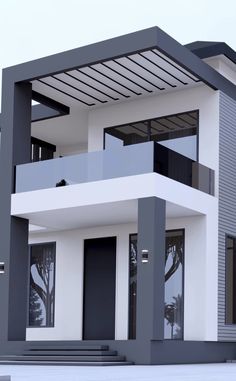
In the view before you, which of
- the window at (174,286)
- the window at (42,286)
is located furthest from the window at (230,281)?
the window at (42,286)

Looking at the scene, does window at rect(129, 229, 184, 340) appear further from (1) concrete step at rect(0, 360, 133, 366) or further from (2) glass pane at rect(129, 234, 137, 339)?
(1) concrete step at rect(0, 360, 133, 366)

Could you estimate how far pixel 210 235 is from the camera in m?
18.4

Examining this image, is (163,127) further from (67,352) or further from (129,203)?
(67,352)

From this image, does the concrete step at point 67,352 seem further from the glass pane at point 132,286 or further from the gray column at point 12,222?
the glass pane at point 132,286

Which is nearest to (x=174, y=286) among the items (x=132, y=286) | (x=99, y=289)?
(x=132, y=286)

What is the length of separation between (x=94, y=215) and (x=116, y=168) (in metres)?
1.77

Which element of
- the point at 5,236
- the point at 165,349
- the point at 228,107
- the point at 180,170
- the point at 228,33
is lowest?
the point at 165,349

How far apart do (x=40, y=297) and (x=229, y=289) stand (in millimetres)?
5640

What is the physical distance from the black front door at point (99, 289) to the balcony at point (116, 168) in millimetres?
2683

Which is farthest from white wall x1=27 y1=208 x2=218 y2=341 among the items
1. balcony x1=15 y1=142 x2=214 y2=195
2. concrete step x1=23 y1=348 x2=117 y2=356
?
concrete step x1=23 y1=348 x2=117 y2=356

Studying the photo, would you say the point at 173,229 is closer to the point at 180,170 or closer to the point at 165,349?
the point at 180,170

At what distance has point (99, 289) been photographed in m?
20.2

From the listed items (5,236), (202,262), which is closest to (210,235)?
(202,262)

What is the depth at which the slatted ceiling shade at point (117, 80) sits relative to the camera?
17.7 metres
